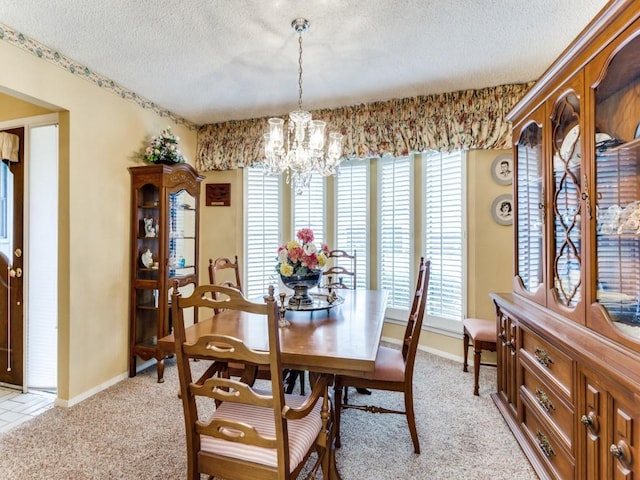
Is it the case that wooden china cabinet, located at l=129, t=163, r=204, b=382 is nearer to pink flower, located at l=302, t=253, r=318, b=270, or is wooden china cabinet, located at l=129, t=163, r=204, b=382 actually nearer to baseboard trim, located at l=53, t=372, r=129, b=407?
baseboard trim, located at l=53, t=372, r=129, b=407

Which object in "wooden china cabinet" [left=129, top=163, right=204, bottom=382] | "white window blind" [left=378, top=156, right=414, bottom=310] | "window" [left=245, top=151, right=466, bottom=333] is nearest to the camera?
"wooden china cabinet" [left=129, top=163, right=204, bottom=382]

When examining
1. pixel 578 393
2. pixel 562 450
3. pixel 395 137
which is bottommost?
pixel 562 450

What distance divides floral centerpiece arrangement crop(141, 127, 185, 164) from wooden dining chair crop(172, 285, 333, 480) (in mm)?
2307

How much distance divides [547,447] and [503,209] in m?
2.08

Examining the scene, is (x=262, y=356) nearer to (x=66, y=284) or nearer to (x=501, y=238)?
(x=66, y=284)

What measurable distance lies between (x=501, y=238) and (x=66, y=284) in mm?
3820

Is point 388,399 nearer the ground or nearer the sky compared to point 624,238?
nearer the ground

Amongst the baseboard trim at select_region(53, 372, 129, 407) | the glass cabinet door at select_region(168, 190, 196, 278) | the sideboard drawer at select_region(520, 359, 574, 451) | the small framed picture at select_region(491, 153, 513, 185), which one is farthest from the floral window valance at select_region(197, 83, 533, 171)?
the baseboard trim at select_region(53, 372, 129, 407)

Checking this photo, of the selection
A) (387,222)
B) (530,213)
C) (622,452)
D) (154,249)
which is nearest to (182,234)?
(154,249)

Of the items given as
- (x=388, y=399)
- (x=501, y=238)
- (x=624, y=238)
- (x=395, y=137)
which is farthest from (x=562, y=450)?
(x=395, y=137)

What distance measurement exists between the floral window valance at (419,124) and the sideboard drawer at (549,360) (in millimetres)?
1945

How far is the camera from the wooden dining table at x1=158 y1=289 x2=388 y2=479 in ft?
4.77

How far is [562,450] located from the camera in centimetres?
159

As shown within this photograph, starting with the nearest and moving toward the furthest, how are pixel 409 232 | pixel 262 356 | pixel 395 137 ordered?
1. pixel 262 356
2. pixel 395 137
3. pixel 409 232
